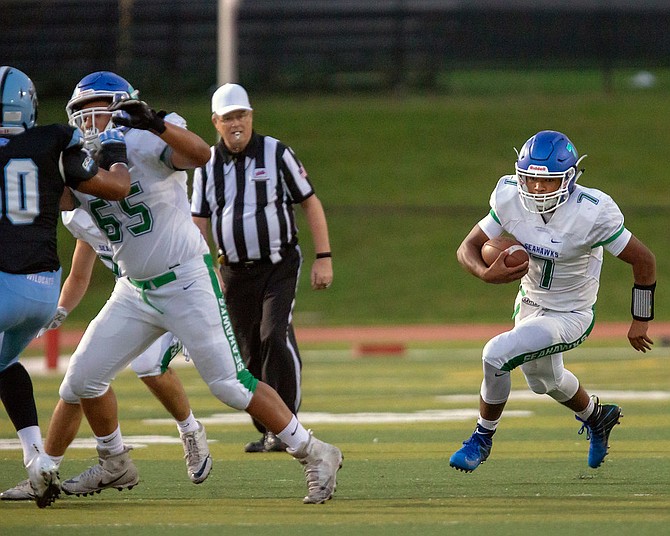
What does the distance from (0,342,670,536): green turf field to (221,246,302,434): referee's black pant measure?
425 mm

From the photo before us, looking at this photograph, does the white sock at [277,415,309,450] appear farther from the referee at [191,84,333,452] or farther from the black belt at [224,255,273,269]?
the black belt at [224,255,273,269]

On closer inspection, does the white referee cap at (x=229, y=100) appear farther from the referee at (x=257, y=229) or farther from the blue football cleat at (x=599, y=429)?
the blue football cleat at (x=599, y=429)

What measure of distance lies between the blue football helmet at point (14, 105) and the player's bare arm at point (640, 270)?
8.49ft

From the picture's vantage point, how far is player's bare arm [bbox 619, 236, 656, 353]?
5.80m

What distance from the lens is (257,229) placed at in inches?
277

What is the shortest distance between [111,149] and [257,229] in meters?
2.02

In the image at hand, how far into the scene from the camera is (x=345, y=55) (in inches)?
1066

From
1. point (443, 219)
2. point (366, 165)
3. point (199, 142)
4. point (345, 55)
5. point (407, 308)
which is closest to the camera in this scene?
point (199, 142)

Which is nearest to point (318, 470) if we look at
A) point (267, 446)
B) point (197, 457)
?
point (197, 457)

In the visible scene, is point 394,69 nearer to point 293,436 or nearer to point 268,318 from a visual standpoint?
point 268,318

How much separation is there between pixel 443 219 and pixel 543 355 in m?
14.2

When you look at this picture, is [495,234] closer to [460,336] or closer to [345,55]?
[460,336]

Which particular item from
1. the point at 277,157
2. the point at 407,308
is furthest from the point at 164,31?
the point at 277,157

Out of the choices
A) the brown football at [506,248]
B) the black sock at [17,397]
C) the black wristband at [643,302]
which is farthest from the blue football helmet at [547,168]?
the black sock at [17,397]
